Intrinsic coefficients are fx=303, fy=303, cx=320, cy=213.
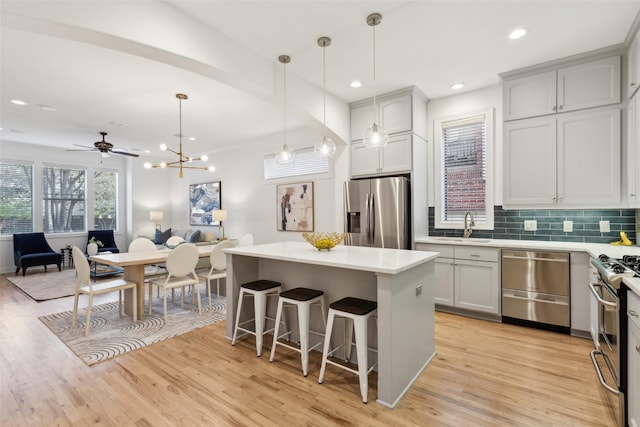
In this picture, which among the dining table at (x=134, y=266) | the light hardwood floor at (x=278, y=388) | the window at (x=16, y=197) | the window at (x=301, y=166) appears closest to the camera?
the light hardwood floor at (x=278, y=388)

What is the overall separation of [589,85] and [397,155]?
2021 millimetres

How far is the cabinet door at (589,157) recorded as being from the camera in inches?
117

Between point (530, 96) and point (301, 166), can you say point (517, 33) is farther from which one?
point (301, 166)

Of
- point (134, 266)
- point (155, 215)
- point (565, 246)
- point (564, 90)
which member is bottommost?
point (134, 266)

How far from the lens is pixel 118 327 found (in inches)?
135

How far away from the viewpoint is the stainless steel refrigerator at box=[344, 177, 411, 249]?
385 cm

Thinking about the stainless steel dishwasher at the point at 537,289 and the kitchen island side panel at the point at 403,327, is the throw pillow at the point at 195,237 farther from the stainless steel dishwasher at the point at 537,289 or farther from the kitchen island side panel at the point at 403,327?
the stainless steel dishwasher at the point at 537,289

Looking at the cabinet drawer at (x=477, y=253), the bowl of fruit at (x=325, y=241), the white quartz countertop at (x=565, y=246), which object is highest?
the bowl of fruit at (x=325, y=241)

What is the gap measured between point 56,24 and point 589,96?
4511 mm

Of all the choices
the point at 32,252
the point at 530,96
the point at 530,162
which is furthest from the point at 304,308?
the point at 32,252

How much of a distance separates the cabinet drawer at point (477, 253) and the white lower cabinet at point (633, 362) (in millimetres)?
1732

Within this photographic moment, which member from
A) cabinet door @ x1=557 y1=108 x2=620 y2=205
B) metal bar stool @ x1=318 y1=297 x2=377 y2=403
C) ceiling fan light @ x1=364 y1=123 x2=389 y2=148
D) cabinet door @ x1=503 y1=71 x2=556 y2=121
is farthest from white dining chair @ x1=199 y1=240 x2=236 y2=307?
cabinet door @ x1=557 y1=108 x2=620 y2=205

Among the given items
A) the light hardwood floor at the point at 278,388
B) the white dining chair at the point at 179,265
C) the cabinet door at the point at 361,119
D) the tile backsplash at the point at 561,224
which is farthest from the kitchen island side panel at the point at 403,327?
the white dining chair at the point at 179,265

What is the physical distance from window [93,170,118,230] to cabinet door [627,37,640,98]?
10.1 meters
